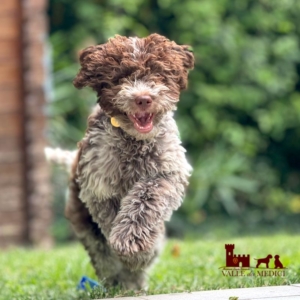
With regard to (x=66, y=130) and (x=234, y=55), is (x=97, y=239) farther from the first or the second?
(x=234, y=55)

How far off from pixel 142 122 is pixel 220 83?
9466 mm

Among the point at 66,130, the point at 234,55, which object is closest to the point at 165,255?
the point at 66,130

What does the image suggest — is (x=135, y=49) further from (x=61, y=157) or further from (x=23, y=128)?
(x=23, y=128)

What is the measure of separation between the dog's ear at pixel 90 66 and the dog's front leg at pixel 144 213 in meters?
0.74

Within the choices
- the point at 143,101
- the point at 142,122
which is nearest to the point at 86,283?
the point at 142,122

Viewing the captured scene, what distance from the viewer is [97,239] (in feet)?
19.4

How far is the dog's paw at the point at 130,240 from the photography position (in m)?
4.79

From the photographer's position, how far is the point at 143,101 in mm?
4824

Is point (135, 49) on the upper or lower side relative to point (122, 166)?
upper

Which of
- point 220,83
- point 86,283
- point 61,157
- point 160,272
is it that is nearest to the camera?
point 86,283

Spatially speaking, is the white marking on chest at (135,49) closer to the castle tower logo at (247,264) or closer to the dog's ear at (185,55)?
the dog's ear at (185,55)

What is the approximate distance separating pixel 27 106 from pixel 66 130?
6.76 ft

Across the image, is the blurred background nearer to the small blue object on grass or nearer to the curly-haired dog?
the small blue object on grass

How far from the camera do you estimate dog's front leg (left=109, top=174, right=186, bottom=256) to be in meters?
4.83
